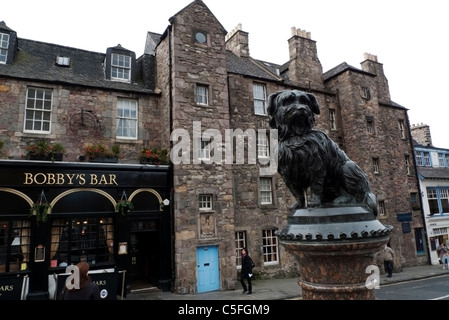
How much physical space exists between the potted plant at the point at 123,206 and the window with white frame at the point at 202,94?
564 cm

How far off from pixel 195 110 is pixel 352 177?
11.5m

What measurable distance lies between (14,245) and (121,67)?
29.4 feet

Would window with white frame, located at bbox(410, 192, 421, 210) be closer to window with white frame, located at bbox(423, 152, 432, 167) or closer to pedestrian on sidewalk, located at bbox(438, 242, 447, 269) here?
pedestrian on sidewalk, located at bbox(438, 242, 447, 269)

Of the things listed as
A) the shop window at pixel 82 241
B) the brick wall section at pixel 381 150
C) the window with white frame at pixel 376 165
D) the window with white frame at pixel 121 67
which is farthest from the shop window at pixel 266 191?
the window with white frame at pixel 121 67

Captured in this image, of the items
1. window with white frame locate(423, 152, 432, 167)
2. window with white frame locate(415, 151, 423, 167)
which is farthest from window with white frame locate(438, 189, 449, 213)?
window with white frame locate(415, 151, 423, 167)

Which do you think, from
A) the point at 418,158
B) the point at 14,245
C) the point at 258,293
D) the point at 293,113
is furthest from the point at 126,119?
the point at 418,158

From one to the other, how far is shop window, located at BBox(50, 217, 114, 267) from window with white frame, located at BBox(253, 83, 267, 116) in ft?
32.1

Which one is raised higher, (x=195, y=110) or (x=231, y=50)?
(x=231, y=50)

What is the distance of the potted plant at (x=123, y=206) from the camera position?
12.2 metres

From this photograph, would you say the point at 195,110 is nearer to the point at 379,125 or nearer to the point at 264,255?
the point at 264,255

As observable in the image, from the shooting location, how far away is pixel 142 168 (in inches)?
514

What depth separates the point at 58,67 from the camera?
44.8 feet

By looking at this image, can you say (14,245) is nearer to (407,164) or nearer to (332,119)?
(332,119)
